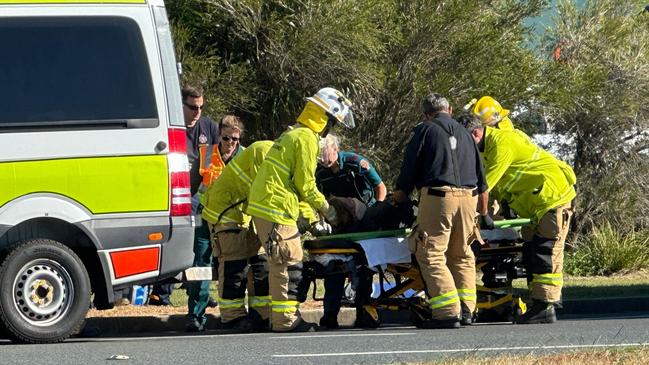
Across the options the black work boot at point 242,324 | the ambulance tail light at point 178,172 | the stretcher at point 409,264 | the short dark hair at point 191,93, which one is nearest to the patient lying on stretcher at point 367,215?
the stretcher at point 409,264

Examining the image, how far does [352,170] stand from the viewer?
40.6 feet

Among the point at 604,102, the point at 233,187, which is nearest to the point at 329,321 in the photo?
the point at 233,187

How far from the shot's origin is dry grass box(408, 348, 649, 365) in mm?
8047

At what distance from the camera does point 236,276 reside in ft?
38.6

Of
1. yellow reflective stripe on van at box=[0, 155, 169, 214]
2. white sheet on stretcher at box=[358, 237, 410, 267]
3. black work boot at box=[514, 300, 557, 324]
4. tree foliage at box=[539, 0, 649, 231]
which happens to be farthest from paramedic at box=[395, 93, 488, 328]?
tree foliage at box=[539, 0, 649, 231]

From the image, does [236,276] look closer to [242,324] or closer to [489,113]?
[242,324]

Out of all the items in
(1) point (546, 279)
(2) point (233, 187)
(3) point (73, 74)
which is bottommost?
(1) point (546, 279)

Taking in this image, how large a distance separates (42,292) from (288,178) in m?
2.27

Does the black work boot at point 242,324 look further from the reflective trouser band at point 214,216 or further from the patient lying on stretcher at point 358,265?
the reflective trouser band at point 214,216

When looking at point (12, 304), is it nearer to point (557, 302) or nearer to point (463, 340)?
point (463, 340)

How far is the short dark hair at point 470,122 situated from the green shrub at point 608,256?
20.7ft

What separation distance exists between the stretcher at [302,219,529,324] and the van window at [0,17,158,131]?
228 cm

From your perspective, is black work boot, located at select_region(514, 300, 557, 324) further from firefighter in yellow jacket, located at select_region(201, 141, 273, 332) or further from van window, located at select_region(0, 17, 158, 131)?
van window, located at select_region(0, 17, 158, 131)

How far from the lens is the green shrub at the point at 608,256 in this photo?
18234 millimetres
